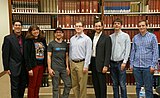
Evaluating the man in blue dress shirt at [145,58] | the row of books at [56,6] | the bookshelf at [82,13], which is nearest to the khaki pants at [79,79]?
the bookshelf at [82,13]

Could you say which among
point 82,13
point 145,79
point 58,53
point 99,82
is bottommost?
point 99,82

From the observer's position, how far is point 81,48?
12.3ft

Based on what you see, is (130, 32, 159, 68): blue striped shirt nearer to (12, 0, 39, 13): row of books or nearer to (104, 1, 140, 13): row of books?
(104, 1, 140, 13): row of books

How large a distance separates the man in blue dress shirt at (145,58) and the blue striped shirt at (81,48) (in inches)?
31.9

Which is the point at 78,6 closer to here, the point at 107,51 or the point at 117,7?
the point at 117,7

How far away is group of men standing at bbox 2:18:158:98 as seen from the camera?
3.57 meters

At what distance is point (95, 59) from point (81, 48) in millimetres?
316

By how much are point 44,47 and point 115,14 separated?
5.25ft

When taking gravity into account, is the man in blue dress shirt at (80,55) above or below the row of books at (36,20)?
below

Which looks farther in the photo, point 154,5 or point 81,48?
point 154,5

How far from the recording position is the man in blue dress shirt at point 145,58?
11.3ft

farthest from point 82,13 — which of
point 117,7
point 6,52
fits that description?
point 6,52

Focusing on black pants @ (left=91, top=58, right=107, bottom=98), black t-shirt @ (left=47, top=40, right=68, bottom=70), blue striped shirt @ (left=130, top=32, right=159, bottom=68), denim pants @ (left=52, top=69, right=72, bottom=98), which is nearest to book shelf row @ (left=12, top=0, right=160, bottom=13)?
black t-shirt @ (left=47, top=40, right=68, bottom=70)

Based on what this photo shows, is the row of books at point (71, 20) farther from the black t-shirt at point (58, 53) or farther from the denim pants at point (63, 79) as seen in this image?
the denim pants at point (63, 79)
